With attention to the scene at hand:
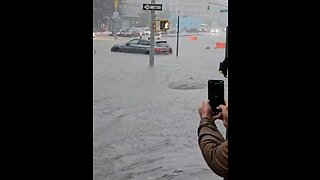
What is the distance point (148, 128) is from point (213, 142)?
235 inches

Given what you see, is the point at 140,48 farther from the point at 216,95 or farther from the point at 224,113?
the point at 224,113

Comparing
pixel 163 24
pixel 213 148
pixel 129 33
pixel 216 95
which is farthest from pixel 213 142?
pixel 129 33

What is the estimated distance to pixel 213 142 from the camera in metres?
1.85

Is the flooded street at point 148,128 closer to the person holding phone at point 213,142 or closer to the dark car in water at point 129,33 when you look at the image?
the person holding phone at point 213,142

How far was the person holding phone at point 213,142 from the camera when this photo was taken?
1698mm

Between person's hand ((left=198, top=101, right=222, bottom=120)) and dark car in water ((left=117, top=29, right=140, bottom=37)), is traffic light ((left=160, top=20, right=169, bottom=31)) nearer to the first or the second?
person's hand ((left=198, top=101, right=222, bottom=120))

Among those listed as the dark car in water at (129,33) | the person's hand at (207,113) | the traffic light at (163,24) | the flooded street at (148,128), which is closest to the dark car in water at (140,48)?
the traffic light at (163,24)

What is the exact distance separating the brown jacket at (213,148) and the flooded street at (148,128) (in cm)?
106

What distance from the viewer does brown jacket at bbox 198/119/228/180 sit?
1.69 meters

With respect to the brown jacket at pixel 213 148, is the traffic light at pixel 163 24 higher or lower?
higher

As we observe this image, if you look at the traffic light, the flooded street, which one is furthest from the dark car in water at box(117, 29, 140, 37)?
the flooded street
